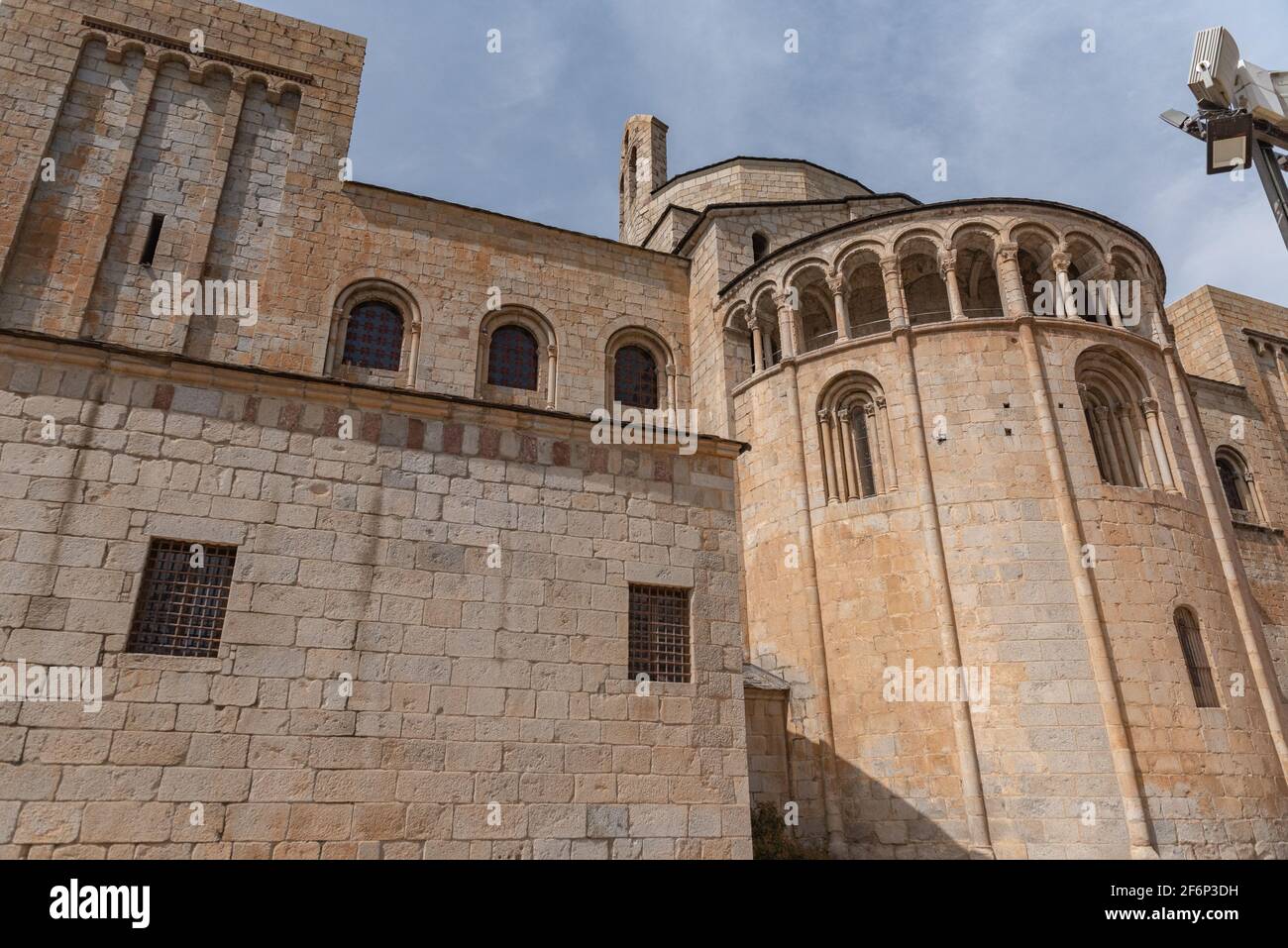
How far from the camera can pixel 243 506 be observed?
7.59m

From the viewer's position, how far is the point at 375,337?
16.9 metres

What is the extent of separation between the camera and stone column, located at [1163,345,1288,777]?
530 inches

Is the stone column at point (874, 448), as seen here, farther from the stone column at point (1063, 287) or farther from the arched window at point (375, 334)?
the arched window at point (375, 334)

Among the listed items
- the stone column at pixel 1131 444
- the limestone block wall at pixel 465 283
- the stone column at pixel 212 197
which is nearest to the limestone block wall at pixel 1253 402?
the stone column at pixel 1131 444

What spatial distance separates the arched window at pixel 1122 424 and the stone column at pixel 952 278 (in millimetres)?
2542

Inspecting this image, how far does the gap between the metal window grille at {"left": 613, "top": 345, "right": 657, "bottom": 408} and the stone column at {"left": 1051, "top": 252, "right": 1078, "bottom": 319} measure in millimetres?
8689

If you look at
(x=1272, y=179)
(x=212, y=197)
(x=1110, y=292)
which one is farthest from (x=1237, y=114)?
(x=212, y=197)

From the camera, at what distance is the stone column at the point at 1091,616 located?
11.5 metres

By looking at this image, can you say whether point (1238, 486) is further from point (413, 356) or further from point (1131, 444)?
point (413, 356)

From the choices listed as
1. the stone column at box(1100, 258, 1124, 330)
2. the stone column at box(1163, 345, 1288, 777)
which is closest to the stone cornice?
the stone column at box(1100, 258, 1124, 330)

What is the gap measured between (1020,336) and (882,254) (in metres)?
3.10

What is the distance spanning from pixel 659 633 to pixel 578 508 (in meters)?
1.63
